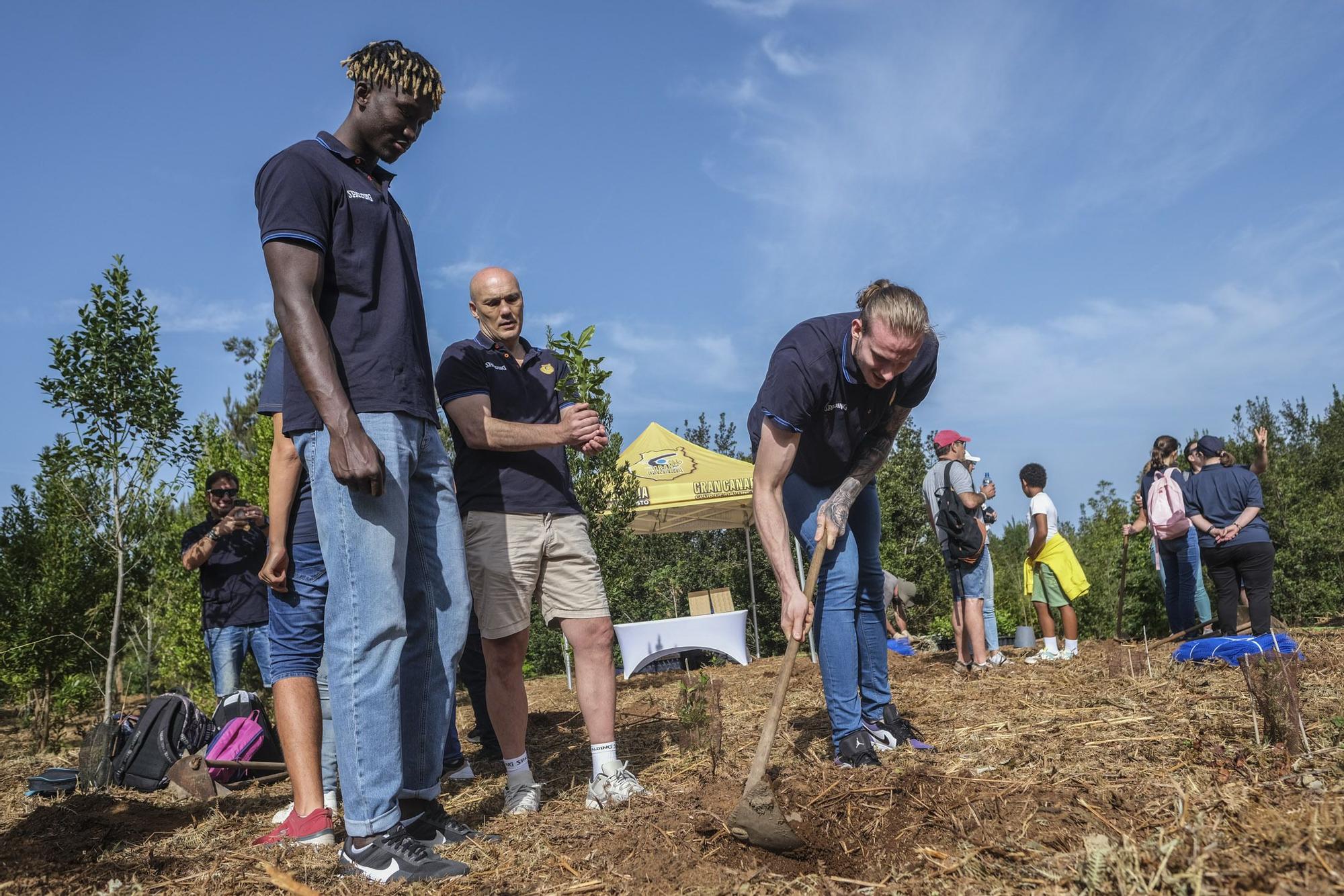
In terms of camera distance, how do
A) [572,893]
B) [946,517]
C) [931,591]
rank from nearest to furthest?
[572,893], [946,517], [931,591]

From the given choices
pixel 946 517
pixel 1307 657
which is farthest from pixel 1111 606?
pixel 1307 657

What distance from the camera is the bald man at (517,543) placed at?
3270 mm

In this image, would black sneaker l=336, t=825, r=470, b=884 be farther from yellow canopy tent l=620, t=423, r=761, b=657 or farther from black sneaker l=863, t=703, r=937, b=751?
yellow canopy tent l=620, t=423, r=761, b=657

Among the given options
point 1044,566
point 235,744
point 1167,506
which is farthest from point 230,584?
point 1167,506

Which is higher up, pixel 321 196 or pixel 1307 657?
pixel 321 196

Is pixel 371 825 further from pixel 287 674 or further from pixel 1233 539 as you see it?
pixel 1233 539

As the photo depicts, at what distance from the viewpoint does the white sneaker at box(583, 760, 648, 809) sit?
9.96ft

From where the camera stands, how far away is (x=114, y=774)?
4625 mm

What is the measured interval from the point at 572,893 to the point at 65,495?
25.8 ft

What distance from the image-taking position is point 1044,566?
8086mm

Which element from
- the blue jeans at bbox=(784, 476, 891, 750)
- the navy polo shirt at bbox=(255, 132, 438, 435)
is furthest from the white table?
the navy polo shirt at bbox=(255, 132, 438, 435)

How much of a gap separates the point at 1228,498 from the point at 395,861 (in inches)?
291

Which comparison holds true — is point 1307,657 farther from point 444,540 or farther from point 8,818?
point 8,818

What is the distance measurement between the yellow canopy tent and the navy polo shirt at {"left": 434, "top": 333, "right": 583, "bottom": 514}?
6.35 m
